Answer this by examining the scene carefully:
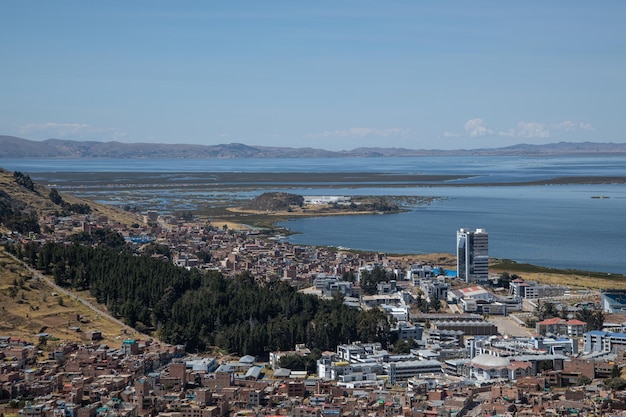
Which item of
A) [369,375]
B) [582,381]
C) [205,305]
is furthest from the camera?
[205,305]

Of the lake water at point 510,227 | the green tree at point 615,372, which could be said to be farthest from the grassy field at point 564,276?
the green tree at point 615,372

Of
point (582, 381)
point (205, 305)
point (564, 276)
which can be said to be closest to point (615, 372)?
point (582, 381)

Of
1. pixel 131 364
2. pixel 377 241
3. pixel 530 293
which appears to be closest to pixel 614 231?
pixel 377 241

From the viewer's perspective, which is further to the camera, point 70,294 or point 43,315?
point 70,294

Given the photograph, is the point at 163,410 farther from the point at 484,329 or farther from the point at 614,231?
the point at 614,231

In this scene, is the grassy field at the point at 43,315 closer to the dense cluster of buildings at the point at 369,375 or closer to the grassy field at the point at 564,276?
the dense cluster of buildings at the point at 369,375

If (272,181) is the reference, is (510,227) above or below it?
below

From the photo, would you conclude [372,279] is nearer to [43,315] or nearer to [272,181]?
[43,315]

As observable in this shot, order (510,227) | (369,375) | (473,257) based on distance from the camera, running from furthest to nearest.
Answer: (510,227) < (473,257) < (369,375)

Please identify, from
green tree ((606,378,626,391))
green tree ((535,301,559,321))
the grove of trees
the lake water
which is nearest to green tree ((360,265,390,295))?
the grove of trees
